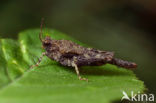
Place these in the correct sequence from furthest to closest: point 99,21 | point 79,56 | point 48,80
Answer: point 99,21 → point 79,56 → point 48,80

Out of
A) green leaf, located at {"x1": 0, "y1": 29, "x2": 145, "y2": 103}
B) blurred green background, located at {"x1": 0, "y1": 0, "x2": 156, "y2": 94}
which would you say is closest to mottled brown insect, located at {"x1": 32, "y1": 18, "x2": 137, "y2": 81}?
green leaf, located at {"x1": 0, "y1": 29, "x2": 145, "y2": 103}

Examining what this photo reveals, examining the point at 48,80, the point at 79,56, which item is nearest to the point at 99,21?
the point at 79,56

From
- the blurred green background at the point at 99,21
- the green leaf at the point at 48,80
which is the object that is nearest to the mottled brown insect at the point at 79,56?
the green leaf at the point at 48,80

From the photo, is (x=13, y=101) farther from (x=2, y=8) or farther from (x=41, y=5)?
(x=41, y=5)

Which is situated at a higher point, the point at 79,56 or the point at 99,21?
the point at 99,21

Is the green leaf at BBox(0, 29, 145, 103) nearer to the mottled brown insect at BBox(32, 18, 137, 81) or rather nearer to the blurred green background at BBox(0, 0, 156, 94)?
the mottled brown insect at BBox(32, 18, 137, 81)

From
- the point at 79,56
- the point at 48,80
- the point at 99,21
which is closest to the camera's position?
the point at 48,80

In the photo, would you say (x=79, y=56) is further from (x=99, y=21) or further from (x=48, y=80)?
(x=99, y=21)
